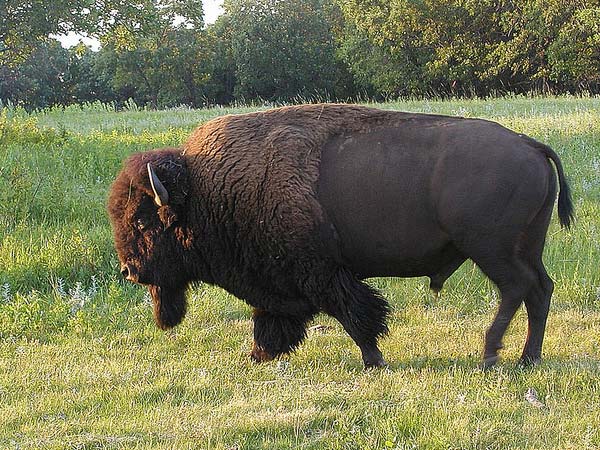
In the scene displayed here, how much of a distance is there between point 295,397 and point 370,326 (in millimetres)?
957

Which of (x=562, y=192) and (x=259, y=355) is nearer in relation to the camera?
(x=562, y=192)

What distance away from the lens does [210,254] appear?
5797 millimetres

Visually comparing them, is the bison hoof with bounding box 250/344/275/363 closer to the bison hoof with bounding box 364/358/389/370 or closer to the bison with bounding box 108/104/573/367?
the bison with bounding box 108/104/573/367

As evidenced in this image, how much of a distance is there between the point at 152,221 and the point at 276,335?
1273 mm

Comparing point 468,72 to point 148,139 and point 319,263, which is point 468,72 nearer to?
point 148,139

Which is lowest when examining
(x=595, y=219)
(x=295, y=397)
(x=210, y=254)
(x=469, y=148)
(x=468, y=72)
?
(x=468, y=72)

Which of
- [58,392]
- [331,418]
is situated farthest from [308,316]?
[58,392]

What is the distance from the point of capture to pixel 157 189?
5496 mm

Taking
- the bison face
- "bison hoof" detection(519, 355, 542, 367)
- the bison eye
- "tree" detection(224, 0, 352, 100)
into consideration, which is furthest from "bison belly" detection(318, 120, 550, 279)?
"tree" detection(224, 0, 352, 100)

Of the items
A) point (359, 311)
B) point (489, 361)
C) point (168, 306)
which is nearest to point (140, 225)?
point (168, 306)

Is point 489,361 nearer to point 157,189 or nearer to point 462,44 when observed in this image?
point 157,189

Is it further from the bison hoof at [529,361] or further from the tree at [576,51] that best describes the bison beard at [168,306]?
the tree at [576,51]

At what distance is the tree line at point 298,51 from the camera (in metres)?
31.5

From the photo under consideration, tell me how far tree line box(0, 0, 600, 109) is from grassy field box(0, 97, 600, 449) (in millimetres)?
22445
